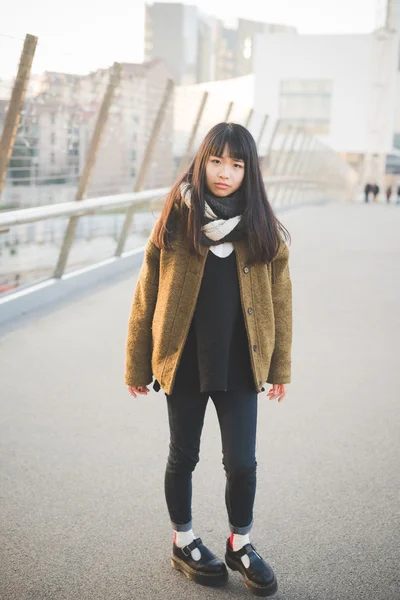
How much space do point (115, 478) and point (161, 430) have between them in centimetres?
66

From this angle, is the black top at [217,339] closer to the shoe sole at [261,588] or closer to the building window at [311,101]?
the shoe sole at [261,588]

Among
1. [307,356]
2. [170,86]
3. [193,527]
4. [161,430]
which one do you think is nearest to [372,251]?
[170,86]

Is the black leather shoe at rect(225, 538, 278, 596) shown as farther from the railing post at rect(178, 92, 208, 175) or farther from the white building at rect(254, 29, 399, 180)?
the white building at rect(254, 29, 399, 180)

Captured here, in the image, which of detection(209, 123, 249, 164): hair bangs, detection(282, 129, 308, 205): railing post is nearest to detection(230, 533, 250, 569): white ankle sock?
detection(209, 123, 249, 164): hair bangs

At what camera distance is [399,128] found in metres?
62.5

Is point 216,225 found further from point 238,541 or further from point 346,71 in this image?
point 346,71

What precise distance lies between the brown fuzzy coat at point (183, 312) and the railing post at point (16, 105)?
343 cm

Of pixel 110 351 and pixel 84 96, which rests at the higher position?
pixel 84 96

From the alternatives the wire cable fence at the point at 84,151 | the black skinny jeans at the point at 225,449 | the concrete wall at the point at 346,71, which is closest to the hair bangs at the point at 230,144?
the black skinny jeans at the point at 225,449

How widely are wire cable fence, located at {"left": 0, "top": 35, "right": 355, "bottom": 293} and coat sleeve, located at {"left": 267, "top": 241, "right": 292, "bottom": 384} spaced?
1572 millimetres

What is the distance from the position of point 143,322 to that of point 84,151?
541cm

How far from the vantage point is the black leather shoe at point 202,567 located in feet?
8.63

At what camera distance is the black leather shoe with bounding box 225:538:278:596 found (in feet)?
8.42

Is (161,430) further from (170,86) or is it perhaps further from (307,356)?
(170,86)
